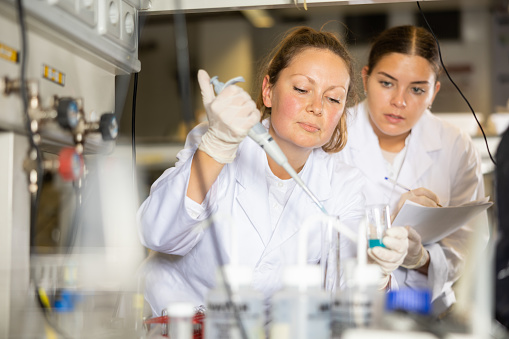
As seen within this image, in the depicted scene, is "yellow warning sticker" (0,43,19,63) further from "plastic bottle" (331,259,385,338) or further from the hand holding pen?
the hand holding pen

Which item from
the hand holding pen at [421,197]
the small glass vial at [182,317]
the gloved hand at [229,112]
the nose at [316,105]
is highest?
the nose at [316,105]

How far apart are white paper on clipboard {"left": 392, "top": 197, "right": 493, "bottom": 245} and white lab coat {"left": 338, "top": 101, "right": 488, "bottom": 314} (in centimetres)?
25

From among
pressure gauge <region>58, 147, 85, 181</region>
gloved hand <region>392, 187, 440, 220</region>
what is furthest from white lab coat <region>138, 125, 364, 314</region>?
pressure gauge <region>58, 147, 85, 181</region>

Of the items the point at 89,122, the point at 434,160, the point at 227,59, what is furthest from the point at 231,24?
the point at 89,122

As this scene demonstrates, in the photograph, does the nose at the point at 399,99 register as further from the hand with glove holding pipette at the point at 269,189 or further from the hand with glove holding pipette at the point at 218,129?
the hand with glove holding pipette at the point at 218,129

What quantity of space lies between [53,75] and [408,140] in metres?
1.47

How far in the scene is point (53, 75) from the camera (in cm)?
100

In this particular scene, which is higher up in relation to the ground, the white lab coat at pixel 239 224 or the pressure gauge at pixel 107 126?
the pressure gauge at pixel 107 126

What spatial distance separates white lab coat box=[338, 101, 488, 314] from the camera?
1.98m

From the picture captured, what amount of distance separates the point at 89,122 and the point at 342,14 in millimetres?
2763

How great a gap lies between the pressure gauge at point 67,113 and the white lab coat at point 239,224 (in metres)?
0.37

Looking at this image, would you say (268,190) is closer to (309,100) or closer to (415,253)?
(309,100)

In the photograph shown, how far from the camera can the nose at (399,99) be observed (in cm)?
197

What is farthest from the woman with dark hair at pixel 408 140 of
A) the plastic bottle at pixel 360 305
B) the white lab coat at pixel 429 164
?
the plastic bottle at pixel 360 305
